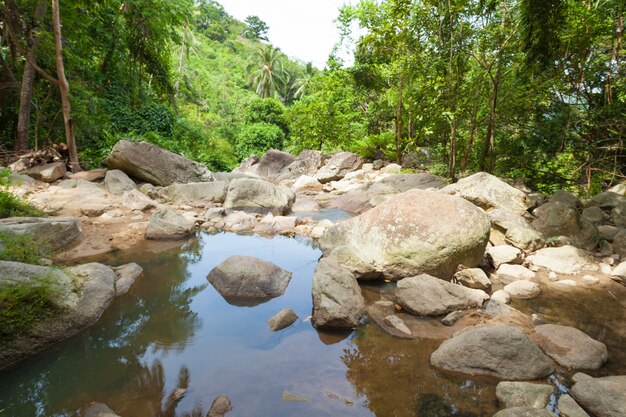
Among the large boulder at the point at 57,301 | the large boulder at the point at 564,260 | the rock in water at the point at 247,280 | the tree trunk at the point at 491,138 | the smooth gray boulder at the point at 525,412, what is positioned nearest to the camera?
the smooth gray boulder at the point at 525,412

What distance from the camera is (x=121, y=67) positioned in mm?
14469

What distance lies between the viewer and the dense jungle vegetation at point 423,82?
25.6ft

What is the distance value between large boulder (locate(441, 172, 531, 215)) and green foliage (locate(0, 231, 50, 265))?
300 inches

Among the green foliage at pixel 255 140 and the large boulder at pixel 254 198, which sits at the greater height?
the green foliage at pixel 255 140

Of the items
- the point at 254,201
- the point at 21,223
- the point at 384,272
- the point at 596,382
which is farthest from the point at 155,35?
the point at 596,382

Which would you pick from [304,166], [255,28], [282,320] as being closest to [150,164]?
[282,320]

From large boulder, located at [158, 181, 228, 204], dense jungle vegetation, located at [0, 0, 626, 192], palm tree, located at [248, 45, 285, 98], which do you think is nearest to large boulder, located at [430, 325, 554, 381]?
dense jungle vegetation, located at [0, 0, 626, 192]

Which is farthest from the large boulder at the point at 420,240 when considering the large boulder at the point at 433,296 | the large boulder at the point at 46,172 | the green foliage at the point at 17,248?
the large boulder at the point at 46,172

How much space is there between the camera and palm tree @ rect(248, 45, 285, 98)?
3662 centimetres

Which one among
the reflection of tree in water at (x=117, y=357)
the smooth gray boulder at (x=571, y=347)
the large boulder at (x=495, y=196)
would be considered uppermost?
the large boulder at (x=495, y=196)

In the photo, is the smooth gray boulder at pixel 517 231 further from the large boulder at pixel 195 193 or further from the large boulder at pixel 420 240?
the large boulder at pixel 195 193

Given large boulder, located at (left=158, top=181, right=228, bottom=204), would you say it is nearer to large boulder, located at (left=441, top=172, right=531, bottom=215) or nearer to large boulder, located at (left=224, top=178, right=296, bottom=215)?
large boulder, located at (left=224, top=178, right=296, bottom=215)

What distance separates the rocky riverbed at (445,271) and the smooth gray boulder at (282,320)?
0.04 m

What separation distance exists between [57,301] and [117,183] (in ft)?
20.7
